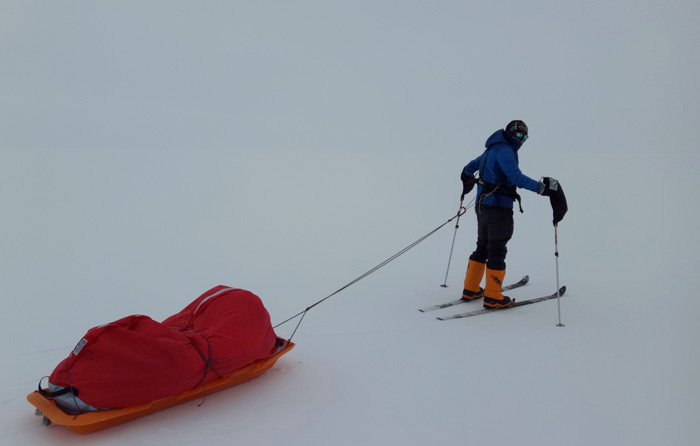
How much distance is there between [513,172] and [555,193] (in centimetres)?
36

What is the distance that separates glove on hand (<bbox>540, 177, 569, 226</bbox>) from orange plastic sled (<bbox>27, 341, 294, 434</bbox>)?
256 centimetres

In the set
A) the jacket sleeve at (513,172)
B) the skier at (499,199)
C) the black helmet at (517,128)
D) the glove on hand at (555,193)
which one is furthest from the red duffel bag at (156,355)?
the black helmet at (517,128)

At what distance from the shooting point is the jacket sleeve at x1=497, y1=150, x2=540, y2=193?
167 inches

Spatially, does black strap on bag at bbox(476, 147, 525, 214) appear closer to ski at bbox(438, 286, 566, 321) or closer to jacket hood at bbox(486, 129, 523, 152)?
jacket hood at bbox(486, 129, 523, 152)

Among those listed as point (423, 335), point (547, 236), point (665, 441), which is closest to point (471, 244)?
point (547, 236)

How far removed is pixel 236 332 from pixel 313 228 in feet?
15.7

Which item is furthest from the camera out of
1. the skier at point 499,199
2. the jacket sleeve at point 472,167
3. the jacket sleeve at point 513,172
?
→ the jacket sleeve at point 472,167

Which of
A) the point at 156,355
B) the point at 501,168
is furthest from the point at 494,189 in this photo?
the point at 156,355

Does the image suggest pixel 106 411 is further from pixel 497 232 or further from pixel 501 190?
pixel 501 190

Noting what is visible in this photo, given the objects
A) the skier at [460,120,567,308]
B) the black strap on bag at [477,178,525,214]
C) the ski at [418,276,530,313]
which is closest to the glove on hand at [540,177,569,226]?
the skier at [460,120,567,308]

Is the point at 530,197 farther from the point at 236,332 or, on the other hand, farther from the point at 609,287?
the point at 236,332

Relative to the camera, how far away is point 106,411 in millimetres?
2480

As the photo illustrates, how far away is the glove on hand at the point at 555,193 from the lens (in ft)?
14.0

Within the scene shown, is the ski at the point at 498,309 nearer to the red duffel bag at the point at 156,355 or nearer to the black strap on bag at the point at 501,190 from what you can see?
the black strap on bag at the point at 501,190
